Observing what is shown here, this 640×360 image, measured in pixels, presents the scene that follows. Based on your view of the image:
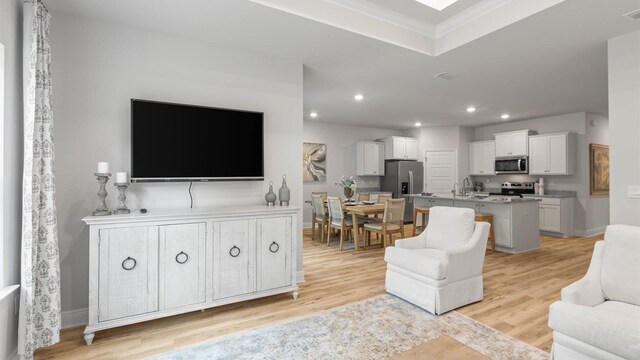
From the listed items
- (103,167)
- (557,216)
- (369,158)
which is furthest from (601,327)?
(369,158)

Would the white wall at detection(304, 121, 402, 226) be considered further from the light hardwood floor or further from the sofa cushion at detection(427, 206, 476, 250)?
the sofa cushion at detection(427, 206, 476, 250)

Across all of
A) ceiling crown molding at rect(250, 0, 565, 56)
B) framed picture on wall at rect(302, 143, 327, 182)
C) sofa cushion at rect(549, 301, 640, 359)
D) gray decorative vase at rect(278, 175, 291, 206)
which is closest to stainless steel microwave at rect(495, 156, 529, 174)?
framed picture on wall at rect(302, 143, 327, 182)

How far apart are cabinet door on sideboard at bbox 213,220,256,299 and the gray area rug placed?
0.49m

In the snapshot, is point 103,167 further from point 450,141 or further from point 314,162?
point 450,141

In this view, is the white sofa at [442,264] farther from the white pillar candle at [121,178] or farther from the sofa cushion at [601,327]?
the white pillar candle at [121,178]

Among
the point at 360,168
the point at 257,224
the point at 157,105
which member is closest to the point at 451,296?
the point at 257,224

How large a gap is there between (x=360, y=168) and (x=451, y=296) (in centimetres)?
535

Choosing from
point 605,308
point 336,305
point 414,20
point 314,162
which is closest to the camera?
point 605,308

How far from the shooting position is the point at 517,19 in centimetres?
271

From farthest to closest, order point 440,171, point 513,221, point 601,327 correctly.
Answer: point 440,171 < point 513,221 < point 601,327

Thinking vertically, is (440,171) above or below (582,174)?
above

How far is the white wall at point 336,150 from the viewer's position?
25.0 feet

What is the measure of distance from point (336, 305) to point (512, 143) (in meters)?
6.32

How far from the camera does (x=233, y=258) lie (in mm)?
2916
